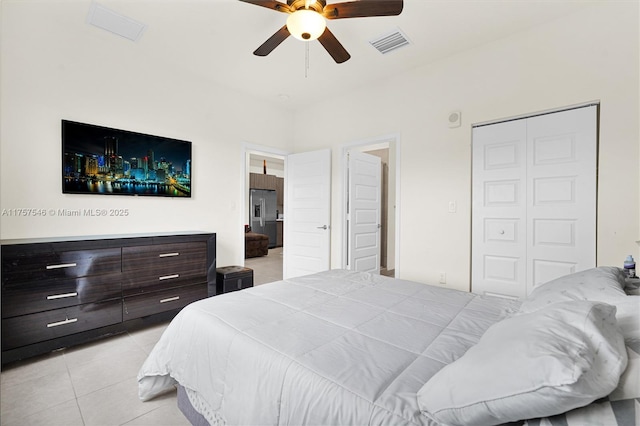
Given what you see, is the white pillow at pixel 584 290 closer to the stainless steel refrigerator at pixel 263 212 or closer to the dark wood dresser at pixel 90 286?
the dark wood dresser at pixel 90 286

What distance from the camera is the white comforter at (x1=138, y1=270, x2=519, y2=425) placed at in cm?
89

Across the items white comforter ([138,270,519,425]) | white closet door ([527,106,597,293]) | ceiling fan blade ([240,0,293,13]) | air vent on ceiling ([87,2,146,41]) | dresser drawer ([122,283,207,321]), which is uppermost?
air vent on ceiling ([87,2,146,41])

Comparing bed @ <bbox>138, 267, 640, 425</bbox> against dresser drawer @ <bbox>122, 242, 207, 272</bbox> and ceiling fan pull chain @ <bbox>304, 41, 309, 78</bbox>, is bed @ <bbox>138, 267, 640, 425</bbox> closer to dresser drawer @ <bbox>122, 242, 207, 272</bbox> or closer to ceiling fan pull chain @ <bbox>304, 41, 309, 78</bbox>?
dresser drawer @ <bbox>122, 242, 207, 272</bbox>

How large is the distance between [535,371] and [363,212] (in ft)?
12.3

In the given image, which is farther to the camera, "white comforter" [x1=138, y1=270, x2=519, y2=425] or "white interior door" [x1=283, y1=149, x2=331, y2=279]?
"white interior door" [x1=283, y1=149, x2=331, y2=279]

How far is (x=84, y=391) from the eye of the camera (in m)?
1.88

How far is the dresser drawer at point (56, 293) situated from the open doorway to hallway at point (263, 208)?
14.6 feet

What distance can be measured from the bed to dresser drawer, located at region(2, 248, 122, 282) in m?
1.30

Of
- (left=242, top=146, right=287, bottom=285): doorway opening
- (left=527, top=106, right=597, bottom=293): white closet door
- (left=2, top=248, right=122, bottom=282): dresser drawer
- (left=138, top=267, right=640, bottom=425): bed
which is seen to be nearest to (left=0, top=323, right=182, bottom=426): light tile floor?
(left=138, top=267, right=640, bottom=425): bed

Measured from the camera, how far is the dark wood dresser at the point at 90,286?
7.03ft

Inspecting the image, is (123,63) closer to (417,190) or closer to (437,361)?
(417,190)

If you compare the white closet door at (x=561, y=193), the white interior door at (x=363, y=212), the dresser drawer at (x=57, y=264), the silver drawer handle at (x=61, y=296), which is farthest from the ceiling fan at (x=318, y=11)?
the silver drawer handle at (x=61, y=296)

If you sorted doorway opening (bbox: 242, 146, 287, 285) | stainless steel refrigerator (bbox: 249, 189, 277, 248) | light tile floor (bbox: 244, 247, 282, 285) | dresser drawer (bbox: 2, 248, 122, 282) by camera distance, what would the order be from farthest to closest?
stainless steel refrigerator (bbox: 249, 189, 277, 248)
doorway opening (bbox: 242, 146, 287, 285)
light tile floor (bbox: 244, 247, 282, 285)
dresser drawer (bbox: 2, 248, 122, 282)

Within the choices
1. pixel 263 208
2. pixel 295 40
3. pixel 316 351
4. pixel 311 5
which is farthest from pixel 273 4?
pixel 263 208
